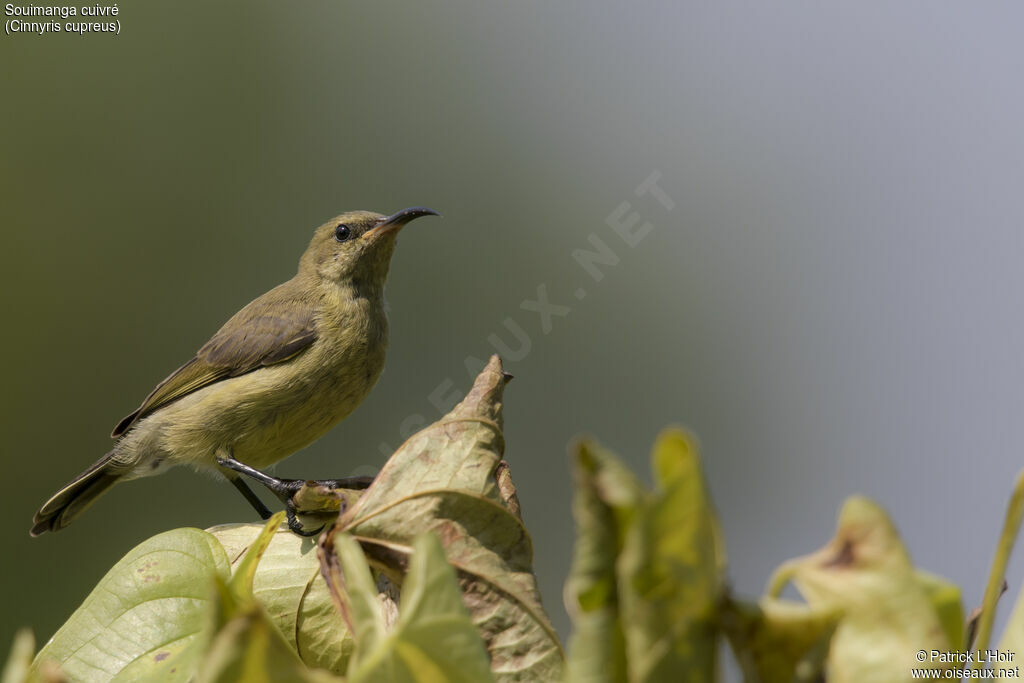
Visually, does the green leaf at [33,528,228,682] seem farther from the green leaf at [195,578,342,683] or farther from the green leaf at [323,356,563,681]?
the green leaf at [195,578,342,683]

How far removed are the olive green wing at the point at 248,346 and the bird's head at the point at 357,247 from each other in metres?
0.24

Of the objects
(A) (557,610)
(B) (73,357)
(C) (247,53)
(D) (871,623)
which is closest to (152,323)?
(B) (73,357)

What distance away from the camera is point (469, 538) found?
1.17 m

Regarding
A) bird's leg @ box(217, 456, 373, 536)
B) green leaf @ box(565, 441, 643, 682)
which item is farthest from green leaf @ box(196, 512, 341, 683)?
bird's leg @ box(217, 456, 373, 536)

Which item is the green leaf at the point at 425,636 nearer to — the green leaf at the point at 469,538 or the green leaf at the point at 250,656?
the green leaf at the point at 250,656

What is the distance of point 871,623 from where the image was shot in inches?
28.7

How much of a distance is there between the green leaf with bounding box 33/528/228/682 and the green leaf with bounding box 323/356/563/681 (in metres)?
0.29

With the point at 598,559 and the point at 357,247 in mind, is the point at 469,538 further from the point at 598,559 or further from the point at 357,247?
the point at 357,247

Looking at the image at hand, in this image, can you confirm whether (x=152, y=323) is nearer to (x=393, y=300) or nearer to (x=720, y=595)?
(x=393, y=300)

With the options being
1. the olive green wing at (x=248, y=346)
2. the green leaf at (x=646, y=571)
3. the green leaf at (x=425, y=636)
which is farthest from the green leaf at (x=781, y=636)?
the olive green wing at (x=248, y=346)

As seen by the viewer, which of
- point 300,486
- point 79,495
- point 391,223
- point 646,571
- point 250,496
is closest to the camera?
point 646,571

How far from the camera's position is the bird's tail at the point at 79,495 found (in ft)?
14.9

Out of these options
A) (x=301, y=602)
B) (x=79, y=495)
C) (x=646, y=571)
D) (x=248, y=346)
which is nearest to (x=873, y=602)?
(x=646, y=571)

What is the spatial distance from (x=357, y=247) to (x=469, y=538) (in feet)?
12.4
